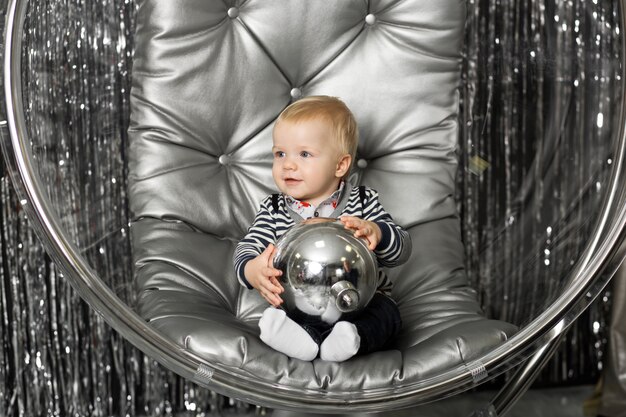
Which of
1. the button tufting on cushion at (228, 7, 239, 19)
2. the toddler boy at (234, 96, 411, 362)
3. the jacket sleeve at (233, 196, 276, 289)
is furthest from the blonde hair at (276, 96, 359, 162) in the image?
the button tufting on cushion at (228, 7, 239, 19)

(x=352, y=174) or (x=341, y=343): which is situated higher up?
(x=352, y=174)

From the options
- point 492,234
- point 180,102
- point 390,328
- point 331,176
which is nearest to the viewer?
point 390,328

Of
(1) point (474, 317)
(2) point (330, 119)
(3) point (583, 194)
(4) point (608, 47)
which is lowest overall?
(1) point (474, 317)

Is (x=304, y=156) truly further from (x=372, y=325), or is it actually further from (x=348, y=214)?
(x=372, y=325)

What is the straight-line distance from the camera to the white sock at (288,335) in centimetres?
113

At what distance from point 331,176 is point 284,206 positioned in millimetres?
86

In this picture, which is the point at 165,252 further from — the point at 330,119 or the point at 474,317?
the point at 474,317

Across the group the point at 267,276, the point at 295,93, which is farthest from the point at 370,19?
the point at 267,276

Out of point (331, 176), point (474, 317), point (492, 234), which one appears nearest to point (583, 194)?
point (492, 234)

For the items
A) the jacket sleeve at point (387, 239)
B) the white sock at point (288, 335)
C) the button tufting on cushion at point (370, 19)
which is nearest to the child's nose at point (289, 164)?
the jacket sleeve at point (387, 239)

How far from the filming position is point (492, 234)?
1.60m

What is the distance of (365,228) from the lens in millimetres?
1191

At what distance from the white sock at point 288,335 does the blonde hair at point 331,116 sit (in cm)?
29

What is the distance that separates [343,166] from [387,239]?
136 millimetres
